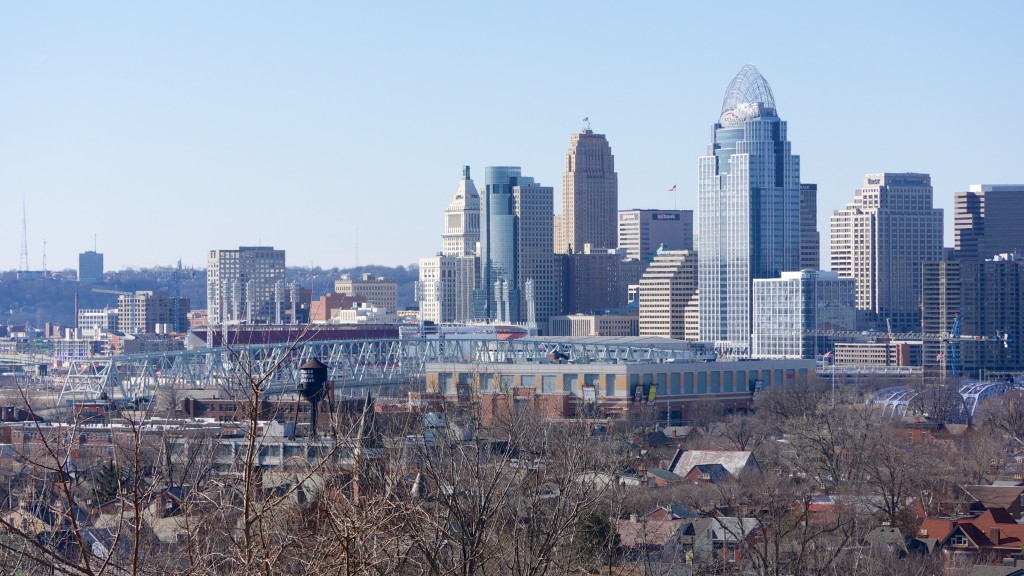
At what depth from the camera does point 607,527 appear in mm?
31844

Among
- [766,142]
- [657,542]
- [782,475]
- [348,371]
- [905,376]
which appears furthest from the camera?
[766,142]

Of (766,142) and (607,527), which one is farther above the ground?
(766,142)

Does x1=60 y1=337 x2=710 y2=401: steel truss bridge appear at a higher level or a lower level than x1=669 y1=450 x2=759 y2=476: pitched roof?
higher

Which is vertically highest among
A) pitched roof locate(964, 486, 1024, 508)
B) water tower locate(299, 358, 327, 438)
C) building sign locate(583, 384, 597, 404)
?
water tower locate(299, 358, 327, 438)

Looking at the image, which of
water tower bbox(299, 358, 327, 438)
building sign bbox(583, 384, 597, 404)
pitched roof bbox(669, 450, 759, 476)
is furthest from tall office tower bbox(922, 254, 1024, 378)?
water tower bbox(299, 358, 327, 438)

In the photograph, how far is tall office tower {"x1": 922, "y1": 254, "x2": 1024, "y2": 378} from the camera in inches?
6964

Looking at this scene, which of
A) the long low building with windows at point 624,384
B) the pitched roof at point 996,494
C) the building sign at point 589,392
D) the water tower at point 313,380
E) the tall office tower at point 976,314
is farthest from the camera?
the tall office tower at point 976,314

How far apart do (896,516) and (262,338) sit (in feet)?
471

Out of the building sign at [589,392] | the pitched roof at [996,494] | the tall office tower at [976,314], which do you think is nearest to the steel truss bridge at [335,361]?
the building sign at [589,392]

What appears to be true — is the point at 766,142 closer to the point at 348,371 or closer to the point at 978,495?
the point at 348,371

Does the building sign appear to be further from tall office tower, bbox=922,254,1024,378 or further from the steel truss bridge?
tall office tower, bbox=922,254,1024,378

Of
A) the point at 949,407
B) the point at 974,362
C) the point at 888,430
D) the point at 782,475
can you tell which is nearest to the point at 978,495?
the point at 782,475

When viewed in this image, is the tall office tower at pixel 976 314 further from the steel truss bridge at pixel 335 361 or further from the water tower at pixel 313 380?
the water tower at pixel 313 380

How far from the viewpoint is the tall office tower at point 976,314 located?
177m
